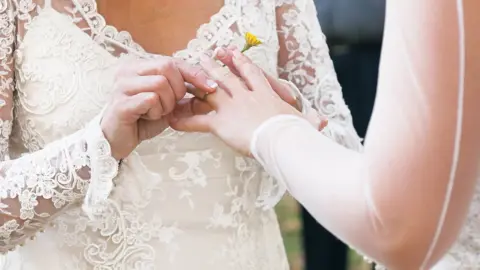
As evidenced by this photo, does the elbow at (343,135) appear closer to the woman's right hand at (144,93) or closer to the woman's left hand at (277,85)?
the woman's left hand at (277,85)

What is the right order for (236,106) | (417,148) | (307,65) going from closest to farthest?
(417,148) < (236,106) < (307,65)

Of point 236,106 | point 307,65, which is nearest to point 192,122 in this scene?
point 236,106

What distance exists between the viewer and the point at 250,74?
1.13m

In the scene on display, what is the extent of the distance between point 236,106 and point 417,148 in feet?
1.02

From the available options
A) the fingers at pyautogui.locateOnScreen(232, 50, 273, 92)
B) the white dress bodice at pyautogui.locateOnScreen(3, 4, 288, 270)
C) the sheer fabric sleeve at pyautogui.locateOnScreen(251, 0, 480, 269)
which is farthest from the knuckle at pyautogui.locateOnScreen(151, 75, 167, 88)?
the sheer fabric sleeve at pyautogui.locateOnScreen(251, 0, 480, 269)

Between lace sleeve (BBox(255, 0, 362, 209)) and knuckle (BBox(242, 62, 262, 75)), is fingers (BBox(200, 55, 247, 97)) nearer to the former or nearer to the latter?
knuckle (BBox(242, 62, 262, 75))

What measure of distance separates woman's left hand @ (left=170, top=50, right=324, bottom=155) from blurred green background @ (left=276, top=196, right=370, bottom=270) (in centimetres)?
196

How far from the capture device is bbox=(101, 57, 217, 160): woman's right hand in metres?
1.16

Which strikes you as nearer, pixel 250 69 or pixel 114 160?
pixel 250 69

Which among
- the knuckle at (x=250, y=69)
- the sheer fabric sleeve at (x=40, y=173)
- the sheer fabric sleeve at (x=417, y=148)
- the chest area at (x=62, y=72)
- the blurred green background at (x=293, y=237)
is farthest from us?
the blurred green background at (x=293, y=237)

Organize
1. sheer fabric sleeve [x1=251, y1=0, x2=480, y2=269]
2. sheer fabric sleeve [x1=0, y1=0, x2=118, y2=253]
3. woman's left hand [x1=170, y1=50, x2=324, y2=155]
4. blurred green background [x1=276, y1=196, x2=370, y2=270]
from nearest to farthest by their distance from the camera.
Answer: sheer fabric sleeve [x1=251, y1=0, x2=480, y2=269] < woman's left hand [x1=170, y1=50, x2=324, y2=155] < sheer fabric sleeve [x1=0, y1=0, x2=118, y2=253] < blurred green background [x1=276, y1=196, x2=370, y2=270]

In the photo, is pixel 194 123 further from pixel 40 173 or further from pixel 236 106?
pixel 40 173

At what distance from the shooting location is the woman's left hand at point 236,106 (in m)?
1.03

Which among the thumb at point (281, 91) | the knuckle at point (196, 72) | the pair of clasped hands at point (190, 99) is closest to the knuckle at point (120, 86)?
the pair of clasped hands at point (190, 99)
